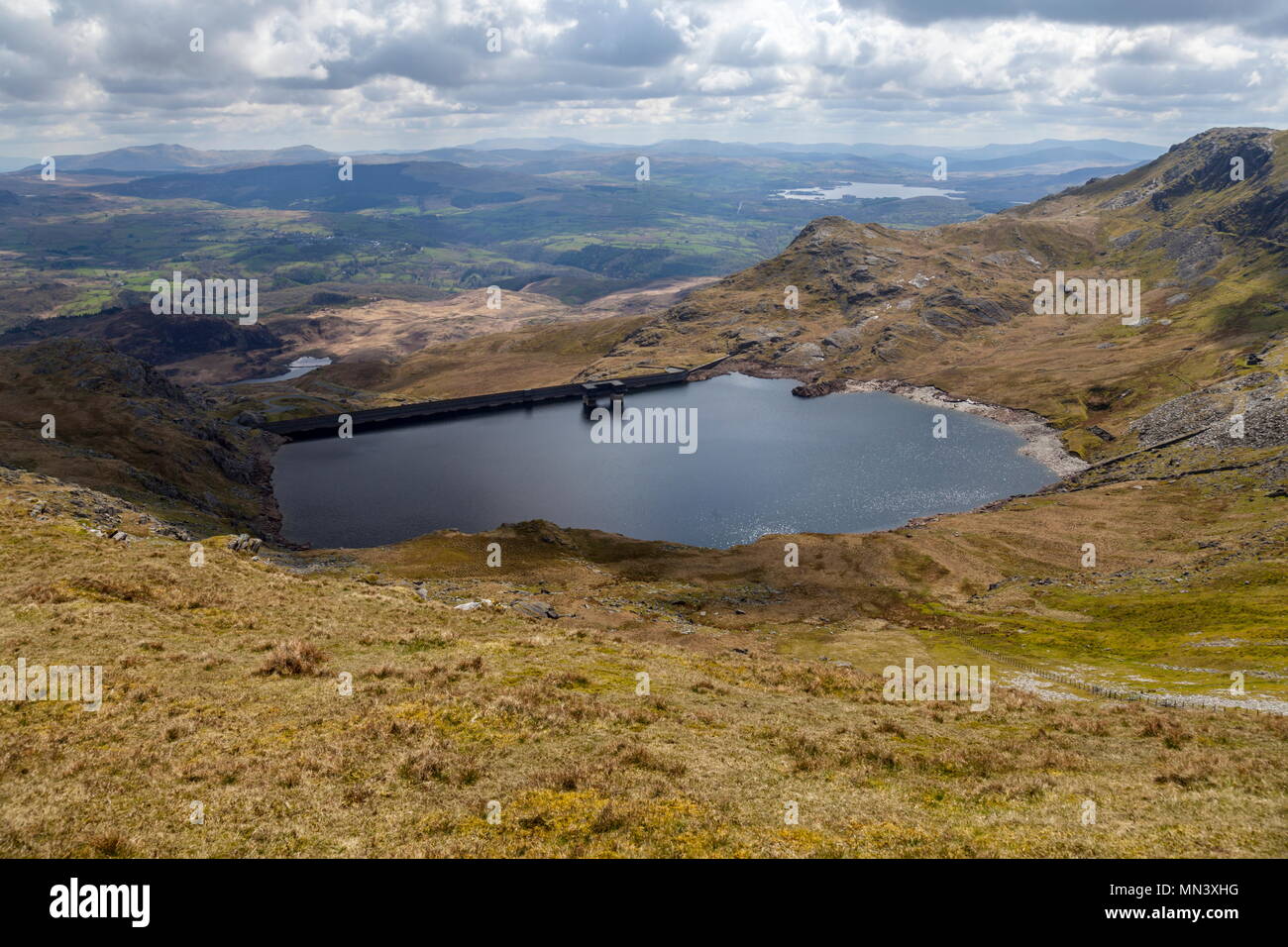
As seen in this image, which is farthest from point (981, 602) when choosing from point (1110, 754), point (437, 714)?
point (437, 714)

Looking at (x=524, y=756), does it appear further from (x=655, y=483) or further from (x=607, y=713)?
(x=655, y=483)

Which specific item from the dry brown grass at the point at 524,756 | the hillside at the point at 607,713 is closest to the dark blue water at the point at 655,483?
the hillside at the point at 607,713

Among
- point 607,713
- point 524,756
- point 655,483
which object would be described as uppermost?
point 524,756

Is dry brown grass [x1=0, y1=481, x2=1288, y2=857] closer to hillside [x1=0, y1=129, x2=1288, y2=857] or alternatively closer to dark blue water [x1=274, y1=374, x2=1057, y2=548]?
hillside [x1=0, y1=129, x2=1288, y2=857]

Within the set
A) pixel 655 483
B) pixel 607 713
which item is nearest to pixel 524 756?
pixel 607 713

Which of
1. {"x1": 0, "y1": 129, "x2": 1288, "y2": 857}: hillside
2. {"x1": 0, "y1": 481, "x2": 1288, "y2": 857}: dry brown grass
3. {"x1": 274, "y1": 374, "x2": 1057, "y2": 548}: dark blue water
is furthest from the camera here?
{"x1": 274, "y1": 374, "x2": 1057, "y2": 548}: dark blue water

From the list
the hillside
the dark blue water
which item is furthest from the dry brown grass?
the dark blue water
